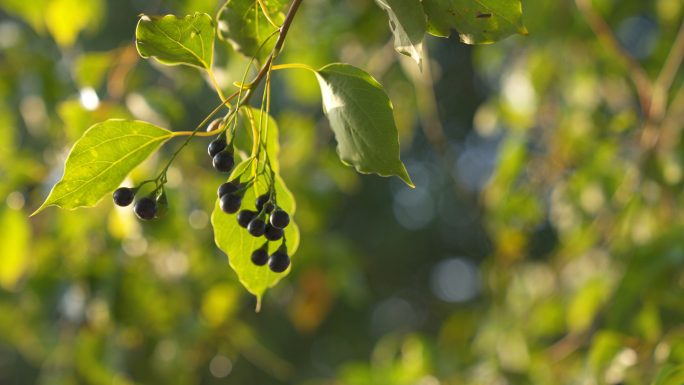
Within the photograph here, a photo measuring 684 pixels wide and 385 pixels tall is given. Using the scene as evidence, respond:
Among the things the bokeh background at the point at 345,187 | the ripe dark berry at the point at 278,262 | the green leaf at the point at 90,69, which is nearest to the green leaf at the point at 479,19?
the ripe dark berry at the point at 278,262

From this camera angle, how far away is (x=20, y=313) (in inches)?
96.2

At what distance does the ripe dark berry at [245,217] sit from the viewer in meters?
0.63

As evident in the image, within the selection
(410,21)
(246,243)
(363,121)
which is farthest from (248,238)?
(410,21)

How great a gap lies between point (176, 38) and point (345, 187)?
89.0 inches

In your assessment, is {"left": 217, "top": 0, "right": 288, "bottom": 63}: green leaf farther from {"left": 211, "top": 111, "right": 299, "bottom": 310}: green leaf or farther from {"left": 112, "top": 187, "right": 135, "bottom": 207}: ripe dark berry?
{"left": 112, "top": 187, "right": 135, "bottom": 207}: ripe dark berry

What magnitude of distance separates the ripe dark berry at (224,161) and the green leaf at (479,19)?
0.26 metres

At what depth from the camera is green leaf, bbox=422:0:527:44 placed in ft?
1.77

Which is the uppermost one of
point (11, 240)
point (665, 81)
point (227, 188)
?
point (227, 188)

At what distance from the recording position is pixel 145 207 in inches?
25.0

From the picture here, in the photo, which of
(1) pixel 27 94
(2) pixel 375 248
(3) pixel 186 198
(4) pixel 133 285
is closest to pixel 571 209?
(3) pixel 186 198

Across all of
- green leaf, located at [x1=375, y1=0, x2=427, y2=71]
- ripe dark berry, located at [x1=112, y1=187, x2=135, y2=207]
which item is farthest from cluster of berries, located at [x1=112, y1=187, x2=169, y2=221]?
green leaf, located at [x1=375, y1=0, x2=427, y2=71]

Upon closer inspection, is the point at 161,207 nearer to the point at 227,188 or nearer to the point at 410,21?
the point at 227,188

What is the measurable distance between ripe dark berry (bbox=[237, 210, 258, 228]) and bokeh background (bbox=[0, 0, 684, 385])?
612 mm

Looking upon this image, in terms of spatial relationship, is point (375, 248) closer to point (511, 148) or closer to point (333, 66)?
point (511, 148)
